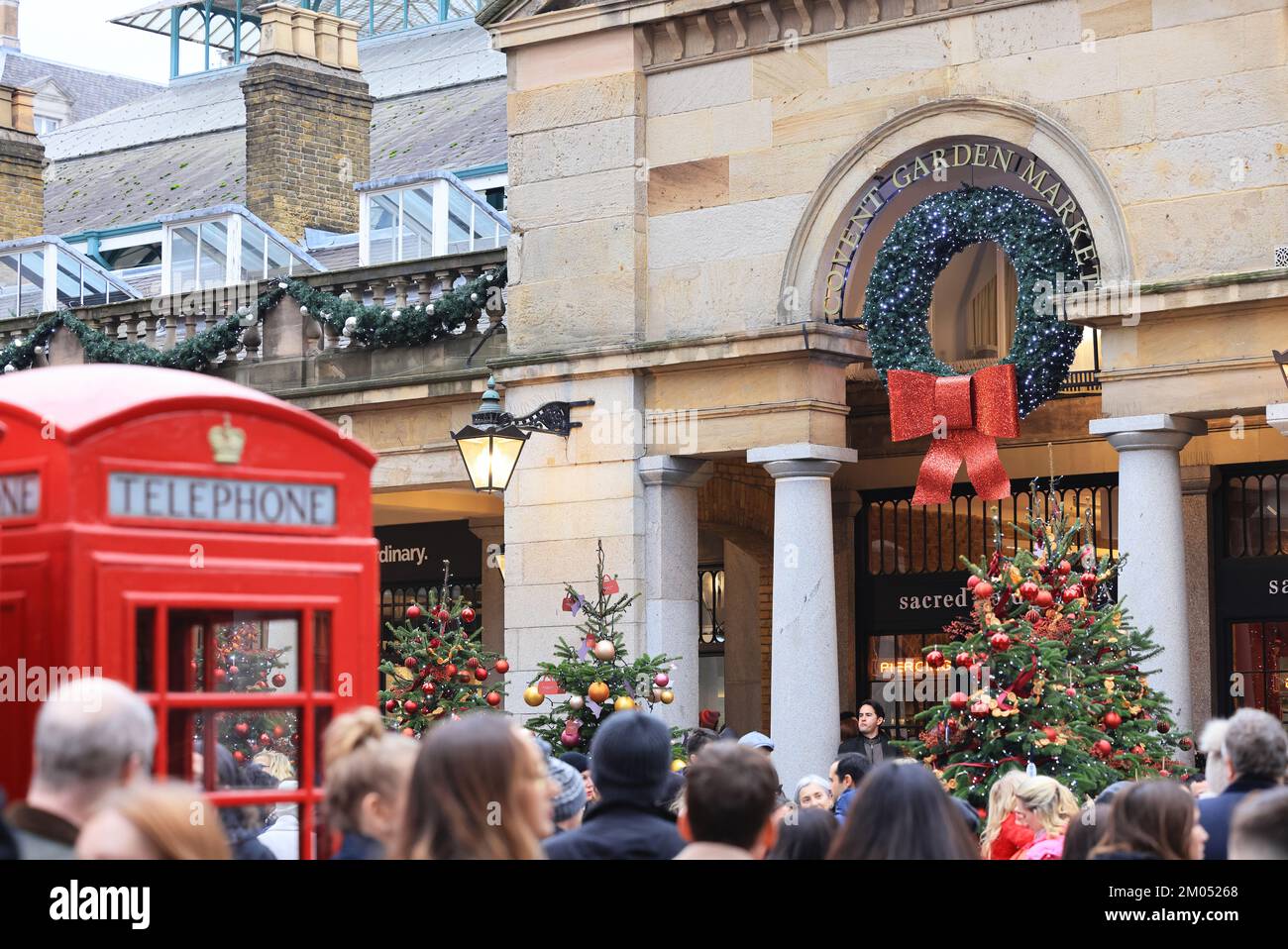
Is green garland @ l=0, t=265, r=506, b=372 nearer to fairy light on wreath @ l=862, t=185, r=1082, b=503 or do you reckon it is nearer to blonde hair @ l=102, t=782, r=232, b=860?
fairy light on wreath @ l=862, t=185, r=1082, b=503

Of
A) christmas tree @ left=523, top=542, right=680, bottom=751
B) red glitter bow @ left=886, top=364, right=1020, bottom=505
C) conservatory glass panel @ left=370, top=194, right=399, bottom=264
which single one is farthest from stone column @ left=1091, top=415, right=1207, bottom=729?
conservatory glass panel @ left=370, top=194, right=399, bottom=264

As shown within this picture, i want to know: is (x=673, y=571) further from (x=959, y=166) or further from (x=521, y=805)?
(x=521, y=805)

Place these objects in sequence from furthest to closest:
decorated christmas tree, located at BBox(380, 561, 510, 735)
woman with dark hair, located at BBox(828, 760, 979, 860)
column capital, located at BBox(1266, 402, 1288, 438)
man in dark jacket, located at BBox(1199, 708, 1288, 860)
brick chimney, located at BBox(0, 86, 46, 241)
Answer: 1. brick chimney, located at BBox(0, 86, 46, 241)
2. column capital, located at BBox(1266, 402, 1288, 438)
3. decorated christmas tree, located at BBox(380, 561, 510, 735)
4. man in dark jacket, located at BBox(1199, 708, 1288, 860)
5. woman with dark hair, located at BBox(828, 760, 979, 860)

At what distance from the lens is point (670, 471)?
1875cm

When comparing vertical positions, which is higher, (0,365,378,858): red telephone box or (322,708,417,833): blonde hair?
(0,365,378,858): red telephone box

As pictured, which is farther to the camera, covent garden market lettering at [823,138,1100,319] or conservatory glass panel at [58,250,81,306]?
conservatory glass panel at [58,250,81,306]

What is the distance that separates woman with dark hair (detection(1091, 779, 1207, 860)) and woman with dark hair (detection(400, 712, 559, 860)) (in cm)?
188

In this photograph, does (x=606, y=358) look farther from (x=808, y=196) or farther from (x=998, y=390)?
(x=998, y=390)

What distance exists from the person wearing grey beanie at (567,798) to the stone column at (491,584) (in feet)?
52.3

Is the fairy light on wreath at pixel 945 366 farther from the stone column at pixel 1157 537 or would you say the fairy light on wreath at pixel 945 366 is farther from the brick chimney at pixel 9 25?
the brick chimney at pixel 9 25

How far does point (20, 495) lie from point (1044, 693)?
22.5 ft

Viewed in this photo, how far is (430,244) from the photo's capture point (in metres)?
24.4

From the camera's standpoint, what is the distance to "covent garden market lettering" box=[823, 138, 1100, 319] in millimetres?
16953
